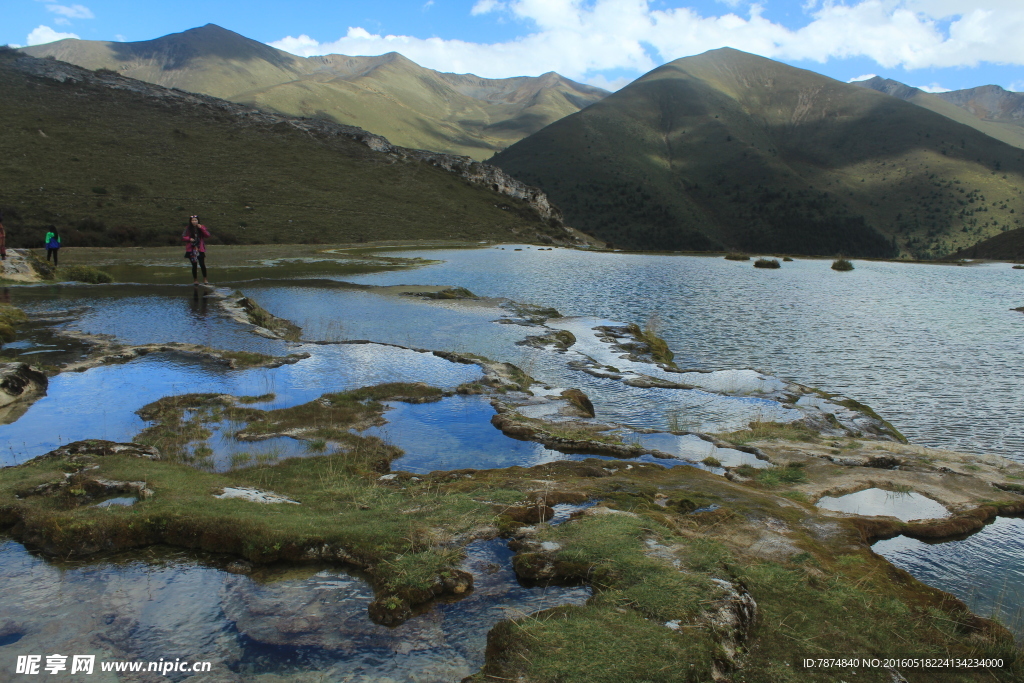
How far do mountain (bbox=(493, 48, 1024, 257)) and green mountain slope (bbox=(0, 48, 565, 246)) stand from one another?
43.0m

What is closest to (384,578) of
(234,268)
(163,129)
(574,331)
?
(574,331)

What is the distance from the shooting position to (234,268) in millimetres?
37406

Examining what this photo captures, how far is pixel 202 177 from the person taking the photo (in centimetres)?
7412

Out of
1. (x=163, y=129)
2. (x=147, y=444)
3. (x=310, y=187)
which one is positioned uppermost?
(x=163, y=129)

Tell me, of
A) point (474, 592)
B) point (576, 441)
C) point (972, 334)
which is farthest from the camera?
point (972, 334)

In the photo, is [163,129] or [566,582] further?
[163,129]

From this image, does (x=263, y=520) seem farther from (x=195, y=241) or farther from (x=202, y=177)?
(x=202, y=177)

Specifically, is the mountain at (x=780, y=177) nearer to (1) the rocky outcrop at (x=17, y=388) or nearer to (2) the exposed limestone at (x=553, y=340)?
(2) the exposed limestone at (x=553, y=340)

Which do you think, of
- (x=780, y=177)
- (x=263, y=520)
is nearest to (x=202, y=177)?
(x=263, y=520)

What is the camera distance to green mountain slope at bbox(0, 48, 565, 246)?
59219 millimetres

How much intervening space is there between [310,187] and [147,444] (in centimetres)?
8016

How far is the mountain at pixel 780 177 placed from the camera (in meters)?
130

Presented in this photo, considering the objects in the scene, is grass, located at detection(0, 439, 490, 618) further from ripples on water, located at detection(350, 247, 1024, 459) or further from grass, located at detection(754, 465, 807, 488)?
ripples on water, located at detection(350, 247, 1024, 459)

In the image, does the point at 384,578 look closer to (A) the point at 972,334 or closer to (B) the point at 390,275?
(A) the point at 972,334
